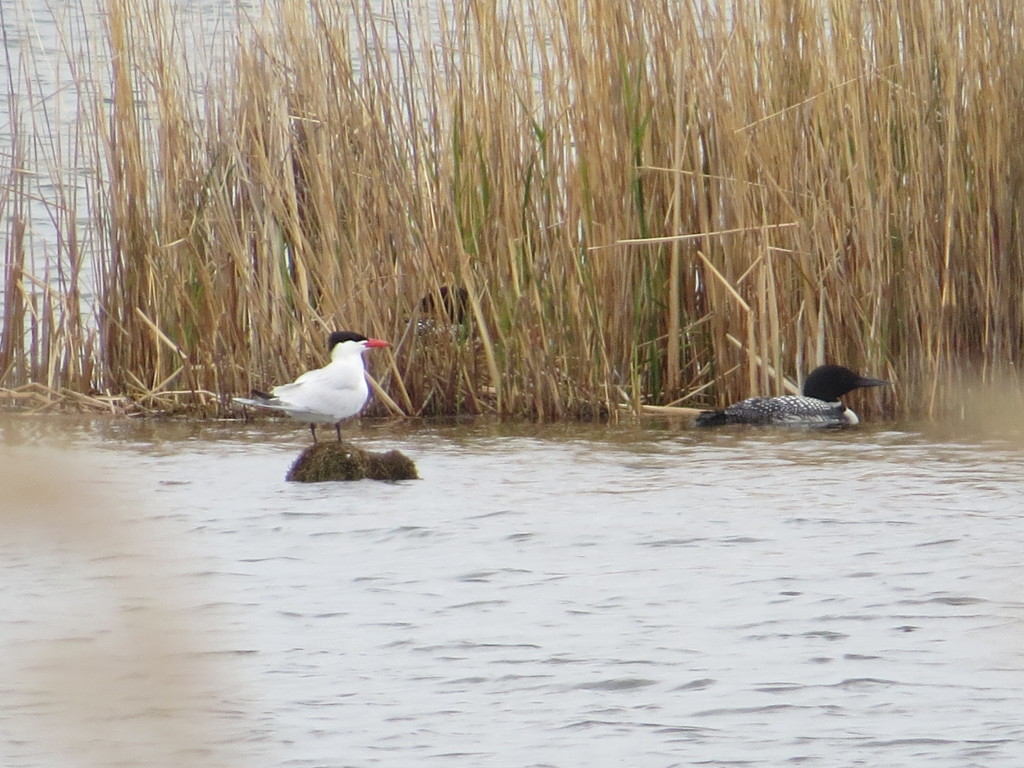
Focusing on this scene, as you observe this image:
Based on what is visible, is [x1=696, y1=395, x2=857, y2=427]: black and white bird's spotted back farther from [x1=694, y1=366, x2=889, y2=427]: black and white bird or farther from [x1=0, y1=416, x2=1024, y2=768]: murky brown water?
[x1=0, y1=416, x2=1024, y2=768]: murky brown water

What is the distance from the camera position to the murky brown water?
0.65 meters

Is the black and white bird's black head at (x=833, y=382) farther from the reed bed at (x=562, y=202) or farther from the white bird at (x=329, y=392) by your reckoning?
the white bird at (x=329, y=392)

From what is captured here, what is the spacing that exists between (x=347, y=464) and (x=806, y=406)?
84.4 inches

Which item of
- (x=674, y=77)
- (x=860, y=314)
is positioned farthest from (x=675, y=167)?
(x=860, y=314)

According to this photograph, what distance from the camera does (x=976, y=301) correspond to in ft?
23.7

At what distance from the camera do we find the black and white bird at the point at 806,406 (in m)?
7.22

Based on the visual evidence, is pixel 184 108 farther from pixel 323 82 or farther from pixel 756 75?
pixel 756 75

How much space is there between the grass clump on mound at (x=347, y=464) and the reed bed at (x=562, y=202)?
4.44 ft

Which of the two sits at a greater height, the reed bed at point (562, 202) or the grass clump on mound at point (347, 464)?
the reed bed at point (562, 202)

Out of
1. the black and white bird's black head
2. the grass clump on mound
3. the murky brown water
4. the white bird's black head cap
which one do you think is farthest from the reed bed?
the grass clump on mound

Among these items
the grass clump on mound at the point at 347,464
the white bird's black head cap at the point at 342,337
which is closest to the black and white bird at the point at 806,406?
the white bird's black head cap at the point at 342,337

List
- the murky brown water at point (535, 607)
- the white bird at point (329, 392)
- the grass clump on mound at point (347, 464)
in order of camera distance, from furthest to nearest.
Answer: the white bird at point (329, 392) → the grass clump on mound at point (347, 464) → the murky brown water at point (535, 607)

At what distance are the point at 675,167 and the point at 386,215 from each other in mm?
1276

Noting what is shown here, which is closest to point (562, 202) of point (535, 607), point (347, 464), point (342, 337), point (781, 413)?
point (342, 337)
